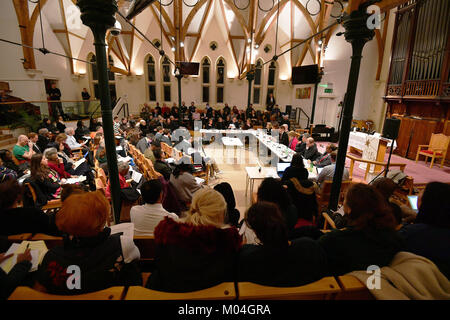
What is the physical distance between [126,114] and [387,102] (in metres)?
14.3

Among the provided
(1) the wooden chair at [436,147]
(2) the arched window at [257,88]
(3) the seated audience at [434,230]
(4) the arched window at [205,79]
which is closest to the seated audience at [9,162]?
(3) the seated audience at [434,230]

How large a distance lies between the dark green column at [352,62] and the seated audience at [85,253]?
2392mm

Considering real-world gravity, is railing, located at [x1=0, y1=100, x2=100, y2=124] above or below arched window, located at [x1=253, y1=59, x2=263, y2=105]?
below

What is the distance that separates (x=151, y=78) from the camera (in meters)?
15.8

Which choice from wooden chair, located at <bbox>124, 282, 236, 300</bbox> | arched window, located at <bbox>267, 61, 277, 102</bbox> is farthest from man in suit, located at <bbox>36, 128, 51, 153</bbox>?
arched window, located at <bbox>267, 61, 277, 102</bbox>

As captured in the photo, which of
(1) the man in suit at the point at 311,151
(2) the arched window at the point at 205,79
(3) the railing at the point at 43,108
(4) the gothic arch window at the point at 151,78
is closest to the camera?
(1) the man in suit at the point at 311,151

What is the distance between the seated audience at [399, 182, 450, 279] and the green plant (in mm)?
10351

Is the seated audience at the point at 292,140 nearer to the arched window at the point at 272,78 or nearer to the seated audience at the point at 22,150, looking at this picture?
the seated audience at the point at 22,150

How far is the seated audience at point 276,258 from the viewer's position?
129 cm

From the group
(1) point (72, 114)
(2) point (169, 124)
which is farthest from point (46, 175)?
(1) point (72, 114)

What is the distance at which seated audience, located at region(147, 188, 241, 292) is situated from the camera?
1.28 metres

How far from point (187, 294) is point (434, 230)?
1.61 m

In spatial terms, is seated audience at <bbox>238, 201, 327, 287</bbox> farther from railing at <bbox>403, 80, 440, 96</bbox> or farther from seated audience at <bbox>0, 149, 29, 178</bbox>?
railing at <bbox>403, 80, 440, 96</bbox>
